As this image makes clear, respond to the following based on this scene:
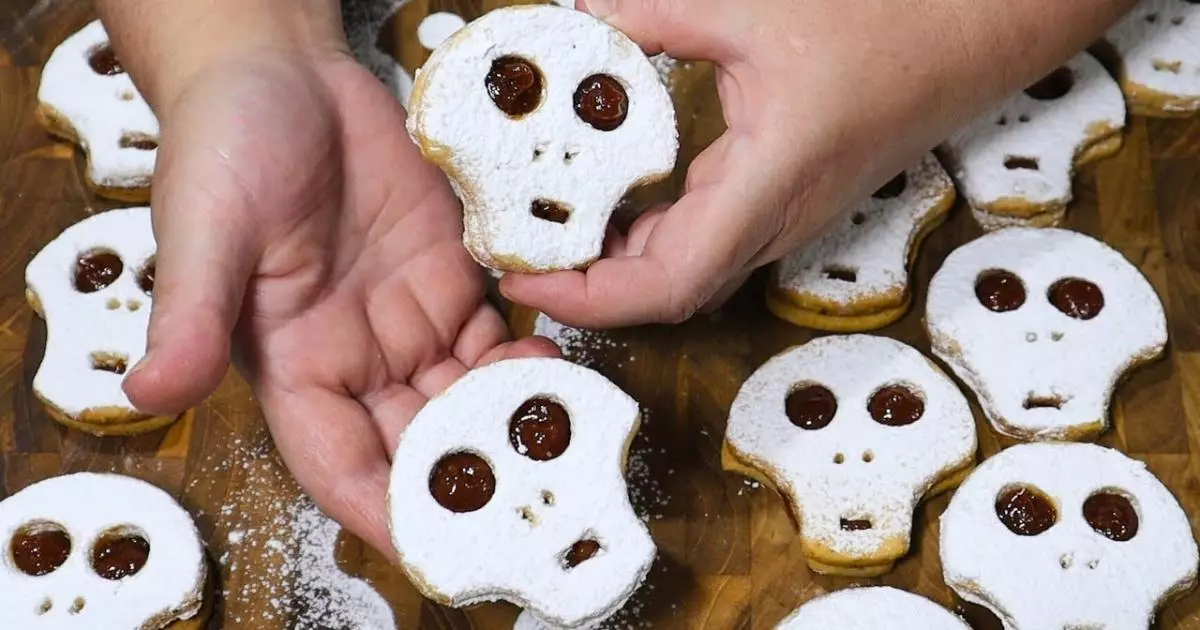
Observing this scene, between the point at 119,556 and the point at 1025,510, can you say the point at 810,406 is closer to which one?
the point at 1025,510

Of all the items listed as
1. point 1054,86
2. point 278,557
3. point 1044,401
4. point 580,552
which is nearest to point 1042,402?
point 1044,401

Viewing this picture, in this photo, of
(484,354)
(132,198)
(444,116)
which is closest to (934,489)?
(484,354)

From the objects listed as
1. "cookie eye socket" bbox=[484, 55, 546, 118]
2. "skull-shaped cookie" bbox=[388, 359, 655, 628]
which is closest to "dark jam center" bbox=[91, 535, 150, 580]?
"skull-shaped cookie" bbox=[388, 359, 655, 628]

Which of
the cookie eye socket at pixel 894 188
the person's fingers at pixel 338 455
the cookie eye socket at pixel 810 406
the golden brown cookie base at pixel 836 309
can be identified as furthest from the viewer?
the cookie eye socket at pixel 894 188

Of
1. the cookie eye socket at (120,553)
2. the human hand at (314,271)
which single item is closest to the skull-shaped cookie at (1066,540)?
the human hand at (314,271)

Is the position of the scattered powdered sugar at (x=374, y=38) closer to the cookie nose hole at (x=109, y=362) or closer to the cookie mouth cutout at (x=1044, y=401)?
the cookie nose hole at (x=109, y=362)

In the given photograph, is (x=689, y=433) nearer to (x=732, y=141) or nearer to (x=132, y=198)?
(x=732, y=141)

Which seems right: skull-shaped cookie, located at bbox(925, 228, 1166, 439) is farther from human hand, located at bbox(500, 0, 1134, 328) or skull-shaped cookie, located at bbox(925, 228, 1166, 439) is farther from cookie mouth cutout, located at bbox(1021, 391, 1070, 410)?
human hand, located at bbox(500, 0, 1134, 328)
